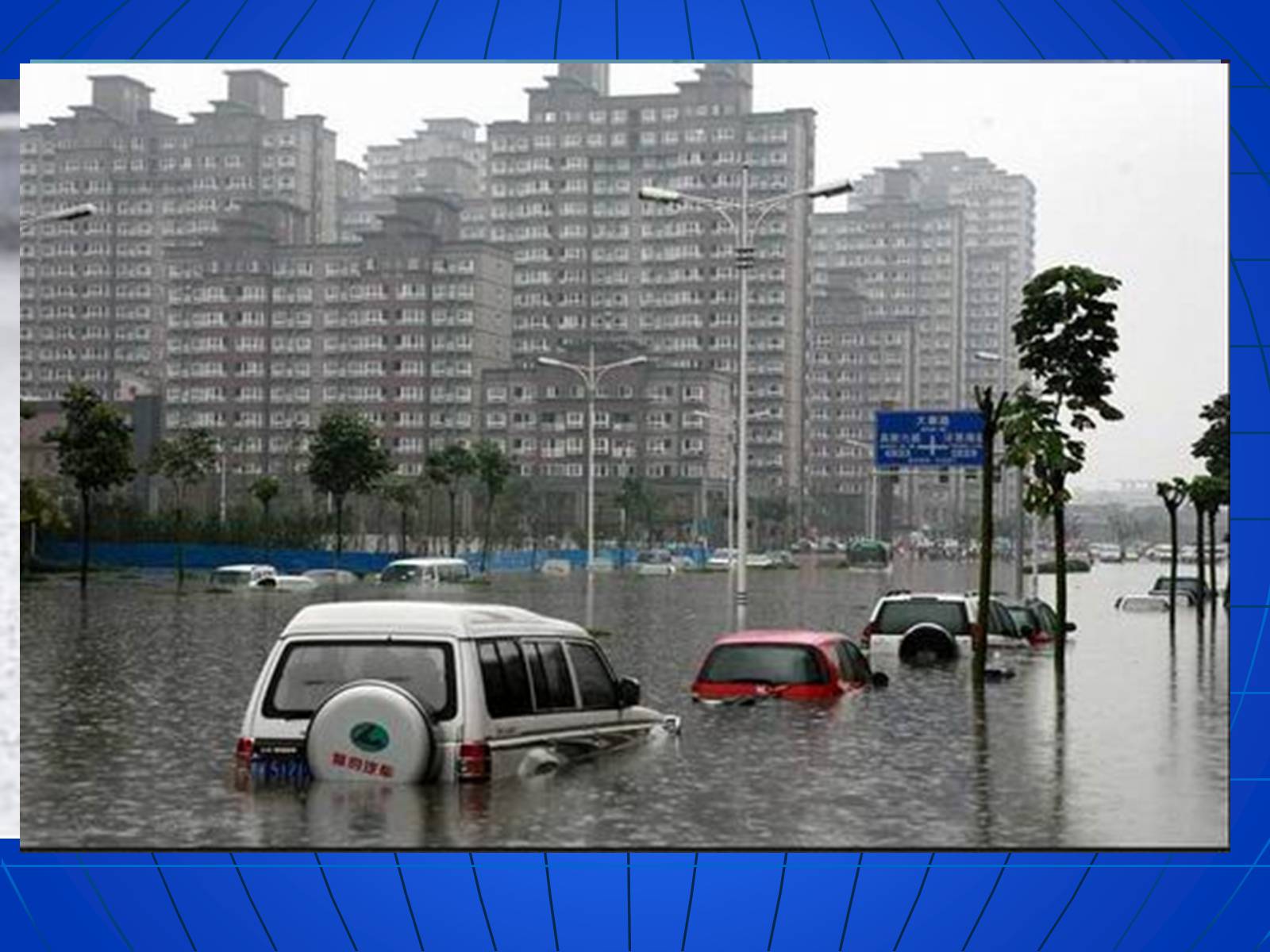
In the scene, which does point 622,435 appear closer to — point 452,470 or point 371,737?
point 452,470

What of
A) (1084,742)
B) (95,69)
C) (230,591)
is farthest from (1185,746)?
(95,69)

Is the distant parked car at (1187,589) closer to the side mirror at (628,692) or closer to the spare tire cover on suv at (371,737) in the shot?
the side mirror at (628,692)

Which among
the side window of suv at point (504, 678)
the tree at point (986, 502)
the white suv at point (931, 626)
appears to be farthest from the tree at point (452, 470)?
the tree at point (986, 502)

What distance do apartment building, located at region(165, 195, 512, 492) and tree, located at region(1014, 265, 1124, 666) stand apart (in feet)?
8.97

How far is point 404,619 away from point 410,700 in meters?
0.46

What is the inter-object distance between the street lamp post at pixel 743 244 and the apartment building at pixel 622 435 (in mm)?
83

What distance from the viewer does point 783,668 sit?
11.3m

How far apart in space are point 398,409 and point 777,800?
281 cm

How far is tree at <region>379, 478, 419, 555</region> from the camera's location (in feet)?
37.4

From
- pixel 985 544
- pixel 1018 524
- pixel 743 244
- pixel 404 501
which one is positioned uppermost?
pixel 743 244

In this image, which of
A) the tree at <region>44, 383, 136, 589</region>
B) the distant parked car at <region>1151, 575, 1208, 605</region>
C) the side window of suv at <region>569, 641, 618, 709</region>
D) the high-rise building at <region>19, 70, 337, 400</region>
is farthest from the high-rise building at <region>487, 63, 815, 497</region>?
the tree at <region>44, 383, 136, 589</region>

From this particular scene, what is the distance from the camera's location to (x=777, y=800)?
35.2 feet

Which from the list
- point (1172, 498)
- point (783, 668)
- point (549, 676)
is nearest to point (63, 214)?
point (549, 676)

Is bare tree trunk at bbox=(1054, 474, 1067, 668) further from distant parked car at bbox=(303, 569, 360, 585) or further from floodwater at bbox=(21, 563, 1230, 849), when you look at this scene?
distant parked car at bbox=(303, 569, 360, 585)
